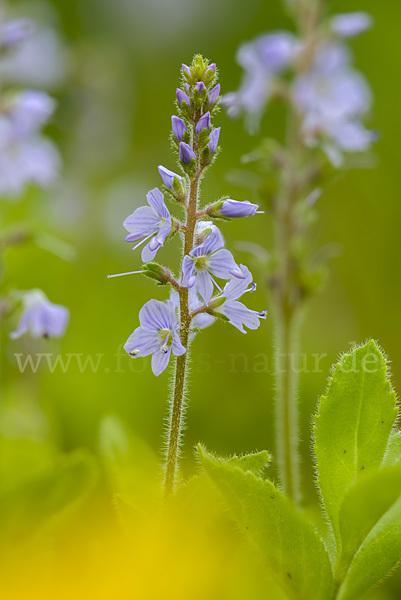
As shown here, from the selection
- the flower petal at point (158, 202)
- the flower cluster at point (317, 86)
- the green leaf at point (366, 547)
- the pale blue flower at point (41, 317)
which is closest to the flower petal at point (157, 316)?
the flower petal at point (158, 202)

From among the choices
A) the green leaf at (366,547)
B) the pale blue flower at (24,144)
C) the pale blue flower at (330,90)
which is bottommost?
the green leaf at (366,547)

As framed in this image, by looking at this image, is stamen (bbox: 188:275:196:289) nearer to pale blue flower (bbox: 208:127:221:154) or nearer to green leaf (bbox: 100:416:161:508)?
pale blue flower (bbox: 208:127:221:154)

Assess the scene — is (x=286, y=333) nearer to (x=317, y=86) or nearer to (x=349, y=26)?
(x=317, y=86)

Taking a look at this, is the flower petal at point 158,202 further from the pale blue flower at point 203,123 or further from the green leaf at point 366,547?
the green leaf at point 366,547

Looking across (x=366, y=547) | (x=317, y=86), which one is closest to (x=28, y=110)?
(x=317, y=86)

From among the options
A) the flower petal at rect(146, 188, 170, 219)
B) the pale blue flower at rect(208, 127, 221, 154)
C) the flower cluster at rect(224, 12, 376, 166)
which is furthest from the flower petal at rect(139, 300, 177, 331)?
the flower cluster at rect(224, 12, 376, 166)

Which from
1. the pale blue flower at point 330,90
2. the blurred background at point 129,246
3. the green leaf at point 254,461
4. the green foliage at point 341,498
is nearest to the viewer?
the green foliage at point 341,498

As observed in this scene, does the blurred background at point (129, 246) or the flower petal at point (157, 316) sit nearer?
the flower petal at point (157, 316)

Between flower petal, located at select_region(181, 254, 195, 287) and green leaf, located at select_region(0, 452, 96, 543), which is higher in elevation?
flower petal, located at select_region(181, 254, 195, 287)
